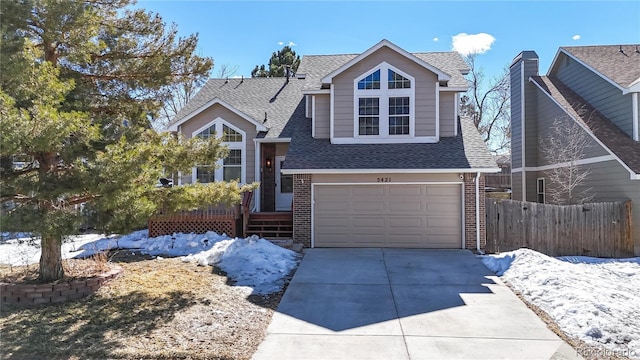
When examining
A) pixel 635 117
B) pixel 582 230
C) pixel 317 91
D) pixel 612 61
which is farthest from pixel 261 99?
pixel 612 61

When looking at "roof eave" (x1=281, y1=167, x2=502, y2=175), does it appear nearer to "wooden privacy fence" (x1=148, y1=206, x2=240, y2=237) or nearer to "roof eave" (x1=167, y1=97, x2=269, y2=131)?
"wooden privacy fence" (x1=148, y1=206, x2=240, y2=237)

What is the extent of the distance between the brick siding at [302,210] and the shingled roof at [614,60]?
1124 cm

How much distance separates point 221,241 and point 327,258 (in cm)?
324

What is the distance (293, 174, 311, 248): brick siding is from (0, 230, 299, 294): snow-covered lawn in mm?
1443

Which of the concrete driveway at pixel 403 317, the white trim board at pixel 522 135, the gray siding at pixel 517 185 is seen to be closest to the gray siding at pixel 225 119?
the concrete driveway at pixel 403 317

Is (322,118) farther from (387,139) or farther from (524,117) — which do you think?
(524,117)

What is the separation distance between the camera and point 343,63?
15.4m

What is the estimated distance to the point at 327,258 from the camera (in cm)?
1039

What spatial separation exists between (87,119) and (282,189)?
8889mm

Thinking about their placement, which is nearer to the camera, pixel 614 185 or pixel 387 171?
pixel 387 171

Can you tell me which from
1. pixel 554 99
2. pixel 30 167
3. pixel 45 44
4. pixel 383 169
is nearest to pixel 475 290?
pixel 383 169

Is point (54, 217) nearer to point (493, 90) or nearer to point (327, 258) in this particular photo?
point (327, 258)

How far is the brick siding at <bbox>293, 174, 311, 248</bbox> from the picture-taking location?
12016 mm

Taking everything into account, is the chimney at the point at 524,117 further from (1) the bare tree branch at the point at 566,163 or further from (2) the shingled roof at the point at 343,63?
(2) the shingled roof at the point at 343,63
